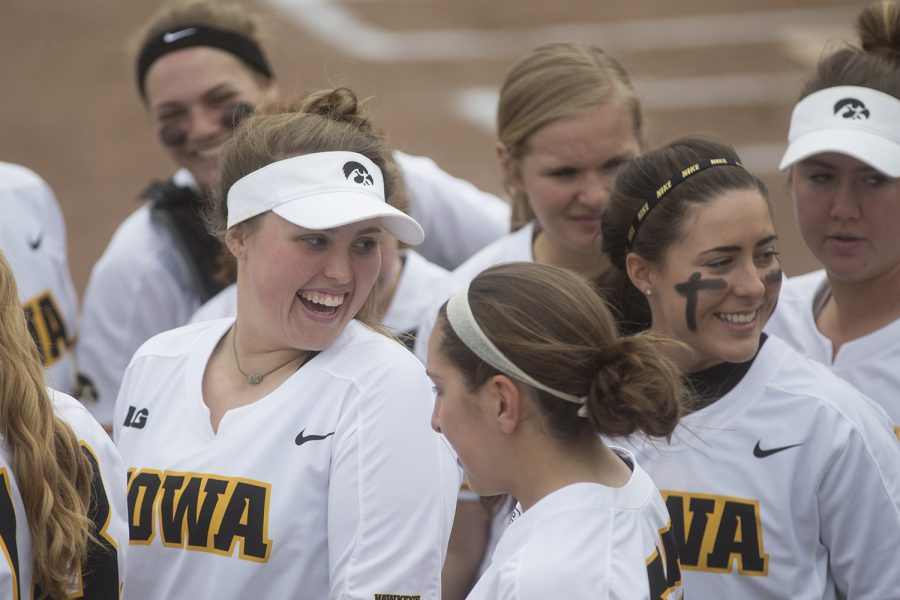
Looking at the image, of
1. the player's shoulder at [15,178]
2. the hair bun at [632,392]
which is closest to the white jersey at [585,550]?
the hair bun at [632,392]

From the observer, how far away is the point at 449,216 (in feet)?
18.0

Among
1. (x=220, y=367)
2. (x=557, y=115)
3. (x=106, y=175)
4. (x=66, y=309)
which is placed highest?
(x=557, y=115)

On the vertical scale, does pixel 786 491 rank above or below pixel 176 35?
below

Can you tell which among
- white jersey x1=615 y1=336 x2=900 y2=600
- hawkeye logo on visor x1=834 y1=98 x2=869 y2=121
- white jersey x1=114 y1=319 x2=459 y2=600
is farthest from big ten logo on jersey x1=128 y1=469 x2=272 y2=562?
hawkeye logo on visor x1=834 y1=98 x2=869 y2=121

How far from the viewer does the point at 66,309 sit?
5184 millimetres

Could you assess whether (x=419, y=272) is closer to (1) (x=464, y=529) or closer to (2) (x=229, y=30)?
(1) (x=464, y=529)

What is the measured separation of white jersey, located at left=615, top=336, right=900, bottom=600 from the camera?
3.29m

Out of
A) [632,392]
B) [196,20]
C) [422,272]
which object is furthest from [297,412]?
[196,20]

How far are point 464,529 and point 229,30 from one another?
241 cm

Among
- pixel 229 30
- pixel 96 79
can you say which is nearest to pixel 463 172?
pixel 96 79

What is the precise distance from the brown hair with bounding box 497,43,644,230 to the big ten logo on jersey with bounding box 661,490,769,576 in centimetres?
157

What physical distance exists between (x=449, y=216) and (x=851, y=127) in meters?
1.96

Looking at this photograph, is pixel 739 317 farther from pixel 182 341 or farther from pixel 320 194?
pixel 182 341

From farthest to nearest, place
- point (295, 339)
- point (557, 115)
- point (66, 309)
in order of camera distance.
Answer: point (66, 309) < point (557, 115) < point (295, 339)
